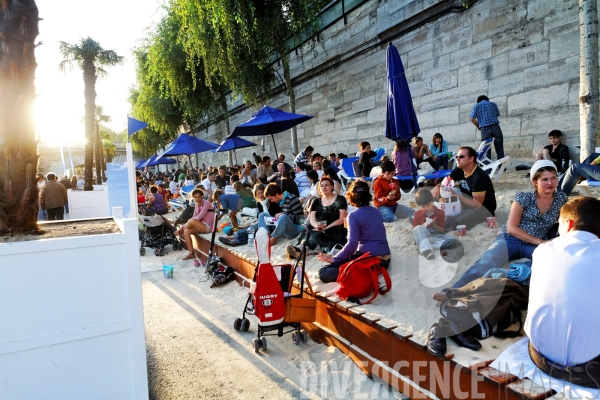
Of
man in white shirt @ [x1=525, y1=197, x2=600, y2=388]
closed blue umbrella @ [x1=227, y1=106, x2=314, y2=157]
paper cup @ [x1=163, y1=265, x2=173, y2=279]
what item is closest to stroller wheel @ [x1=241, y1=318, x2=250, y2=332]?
man in white shirt @ [x1=525, y1=197, x2=600, y2=388]

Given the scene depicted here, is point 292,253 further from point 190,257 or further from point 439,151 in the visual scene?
point 439,151

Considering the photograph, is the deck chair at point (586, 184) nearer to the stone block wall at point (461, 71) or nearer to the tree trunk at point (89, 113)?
the stone block wall at point (461, 71)

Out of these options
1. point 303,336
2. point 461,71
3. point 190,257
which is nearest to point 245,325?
point 303,336

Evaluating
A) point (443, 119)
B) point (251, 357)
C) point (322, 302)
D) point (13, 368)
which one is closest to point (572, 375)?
point (322, 302)

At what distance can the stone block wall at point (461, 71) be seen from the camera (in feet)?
22.6

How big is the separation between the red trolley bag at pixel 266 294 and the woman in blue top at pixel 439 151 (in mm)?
5553

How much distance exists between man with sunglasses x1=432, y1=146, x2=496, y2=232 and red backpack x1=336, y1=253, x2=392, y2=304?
1.56 meters

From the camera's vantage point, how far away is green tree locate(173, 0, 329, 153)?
A: 1048 centimetres

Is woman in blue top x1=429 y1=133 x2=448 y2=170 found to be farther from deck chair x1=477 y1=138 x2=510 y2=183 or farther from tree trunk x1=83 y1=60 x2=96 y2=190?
tree trunk x1=83 y1=60 x2=96 y2=190

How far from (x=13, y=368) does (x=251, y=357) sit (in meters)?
1.98

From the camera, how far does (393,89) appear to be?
21.6 feet

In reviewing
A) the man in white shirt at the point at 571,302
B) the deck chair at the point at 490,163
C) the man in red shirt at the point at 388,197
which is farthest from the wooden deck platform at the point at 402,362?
the deck chair at the point at 490,163

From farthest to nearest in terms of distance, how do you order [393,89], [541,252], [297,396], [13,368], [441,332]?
[393,89] < [297,396] < [441,332] < [13,368] < [541,252]

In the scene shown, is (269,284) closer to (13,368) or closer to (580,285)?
(13,368)
